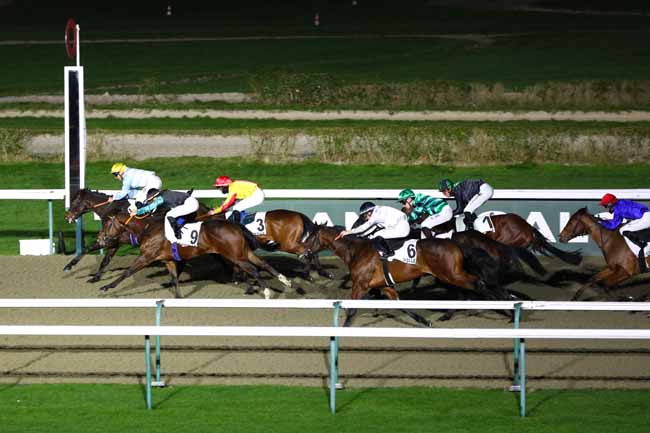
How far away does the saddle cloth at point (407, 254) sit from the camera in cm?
938

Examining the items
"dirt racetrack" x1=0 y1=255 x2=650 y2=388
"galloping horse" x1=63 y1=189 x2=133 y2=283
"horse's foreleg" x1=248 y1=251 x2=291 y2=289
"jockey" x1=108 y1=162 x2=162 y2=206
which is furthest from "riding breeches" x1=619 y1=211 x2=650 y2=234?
"galloping horse" x1=63 y1=189 x2=133 y2=283

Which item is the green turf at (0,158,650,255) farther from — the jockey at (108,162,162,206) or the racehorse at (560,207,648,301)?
the racehorse at (560,207,648,301)

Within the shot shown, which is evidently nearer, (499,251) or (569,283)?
(499,251)

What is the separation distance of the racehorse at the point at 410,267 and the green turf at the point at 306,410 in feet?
6.27

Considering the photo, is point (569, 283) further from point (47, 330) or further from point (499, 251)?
point (47, 330)

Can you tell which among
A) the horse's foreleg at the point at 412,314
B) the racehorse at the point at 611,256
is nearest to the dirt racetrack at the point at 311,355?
the horse's foreleg at the point at 412,314

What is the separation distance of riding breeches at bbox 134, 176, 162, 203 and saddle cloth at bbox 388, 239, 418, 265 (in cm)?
299

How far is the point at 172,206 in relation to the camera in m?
11.5

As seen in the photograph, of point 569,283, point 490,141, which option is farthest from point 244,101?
point 569,283

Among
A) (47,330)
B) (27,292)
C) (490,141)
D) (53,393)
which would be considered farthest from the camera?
(490,141)

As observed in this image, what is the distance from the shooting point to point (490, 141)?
1706 centimetres

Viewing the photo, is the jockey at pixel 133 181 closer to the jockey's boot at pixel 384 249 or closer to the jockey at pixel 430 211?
the jockey at pixel 430 211

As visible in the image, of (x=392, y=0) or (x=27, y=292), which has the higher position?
(x=392, y=0)

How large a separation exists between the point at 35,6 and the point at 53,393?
3407 centimetres
